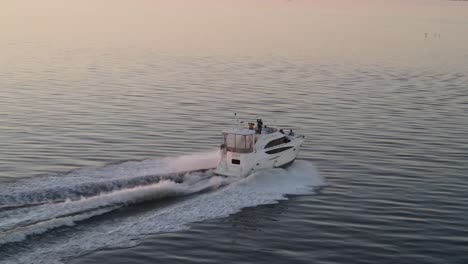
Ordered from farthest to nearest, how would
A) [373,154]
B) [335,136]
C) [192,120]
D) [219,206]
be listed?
[192,120]
[335,136]
[373,154]
[219,206]

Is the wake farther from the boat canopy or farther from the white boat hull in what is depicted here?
the boat canopy

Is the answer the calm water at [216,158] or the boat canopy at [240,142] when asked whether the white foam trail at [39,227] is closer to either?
the calm water at [216,158]

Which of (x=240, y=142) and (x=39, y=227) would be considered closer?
(x=39, y=227)

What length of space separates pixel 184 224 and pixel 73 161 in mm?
16029

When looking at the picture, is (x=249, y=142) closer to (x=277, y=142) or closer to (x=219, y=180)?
(x=277, y=142)

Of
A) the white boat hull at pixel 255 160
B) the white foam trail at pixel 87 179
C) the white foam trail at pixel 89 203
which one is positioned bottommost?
the white foam trail at pixel 89 203

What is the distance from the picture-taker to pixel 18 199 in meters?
38.8

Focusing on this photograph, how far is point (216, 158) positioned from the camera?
53.8m

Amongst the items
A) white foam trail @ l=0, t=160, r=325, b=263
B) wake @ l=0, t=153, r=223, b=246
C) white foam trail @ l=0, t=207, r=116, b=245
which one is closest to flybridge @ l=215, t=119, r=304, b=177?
white foam trail @ l=0, t=160, r=325, b=263

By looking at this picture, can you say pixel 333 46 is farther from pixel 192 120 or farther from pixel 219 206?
pixel 219 206

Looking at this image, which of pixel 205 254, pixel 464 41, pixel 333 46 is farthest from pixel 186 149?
pixel 464 41

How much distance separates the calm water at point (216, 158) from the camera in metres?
36.3

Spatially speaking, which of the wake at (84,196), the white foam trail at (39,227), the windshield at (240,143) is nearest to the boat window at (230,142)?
the windshield at (240,143)

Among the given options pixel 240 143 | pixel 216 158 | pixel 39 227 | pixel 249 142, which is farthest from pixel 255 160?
pixel 39 227
